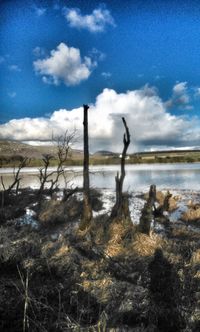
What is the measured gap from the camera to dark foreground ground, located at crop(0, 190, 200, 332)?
546 cm

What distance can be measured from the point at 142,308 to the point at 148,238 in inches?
216

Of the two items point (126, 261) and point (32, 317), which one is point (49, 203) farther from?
point (32, 317)

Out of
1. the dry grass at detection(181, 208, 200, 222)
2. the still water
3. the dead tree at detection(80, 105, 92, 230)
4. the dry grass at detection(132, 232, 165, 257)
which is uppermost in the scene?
the dead tree at detection(80, 105, 92, 230)

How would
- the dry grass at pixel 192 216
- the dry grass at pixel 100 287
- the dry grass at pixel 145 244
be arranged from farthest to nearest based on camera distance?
1. the dry grass at pixel 192 216
2. the dry grass at pixel 145 244
3. the dry grass at pixel 100 287

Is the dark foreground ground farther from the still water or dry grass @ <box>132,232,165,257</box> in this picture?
the still water

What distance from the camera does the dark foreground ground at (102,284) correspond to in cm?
546

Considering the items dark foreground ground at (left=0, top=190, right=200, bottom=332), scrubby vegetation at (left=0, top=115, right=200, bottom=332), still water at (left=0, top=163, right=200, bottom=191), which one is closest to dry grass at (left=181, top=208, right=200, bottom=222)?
scrubby vegetation at (left=0, top=115, right=200, bottom=332)

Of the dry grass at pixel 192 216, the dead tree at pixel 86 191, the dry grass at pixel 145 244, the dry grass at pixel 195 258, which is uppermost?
the dead tree at pixel 86 191

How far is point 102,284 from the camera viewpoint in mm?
7844

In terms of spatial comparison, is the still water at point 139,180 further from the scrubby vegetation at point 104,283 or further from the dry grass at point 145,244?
the scrubby vegetation at point 104,283

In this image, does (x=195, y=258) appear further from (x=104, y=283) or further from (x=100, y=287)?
(x=100, y=287)

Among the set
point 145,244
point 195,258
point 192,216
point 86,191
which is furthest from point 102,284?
point 192,216

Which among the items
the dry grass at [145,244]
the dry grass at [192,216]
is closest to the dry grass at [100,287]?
the dry grass at [145,244]

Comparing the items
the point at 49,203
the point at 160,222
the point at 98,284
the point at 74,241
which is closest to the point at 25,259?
the point at 98,284
